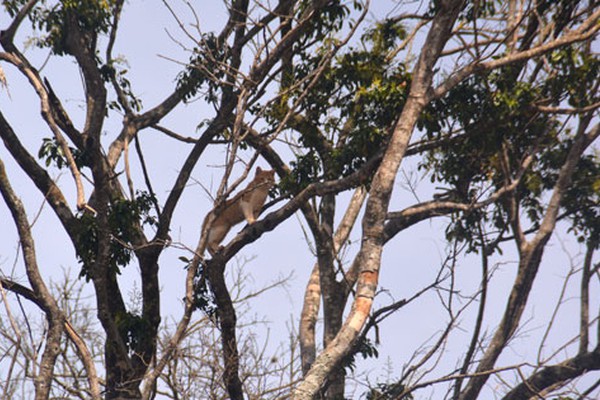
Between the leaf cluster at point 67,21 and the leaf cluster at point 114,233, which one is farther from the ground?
the leaf cluster at point 67,21

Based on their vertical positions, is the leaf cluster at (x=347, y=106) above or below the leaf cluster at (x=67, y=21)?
below

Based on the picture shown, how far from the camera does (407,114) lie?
358 inches

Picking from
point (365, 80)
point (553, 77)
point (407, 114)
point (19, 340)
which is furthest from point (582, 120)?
point (19, 340)

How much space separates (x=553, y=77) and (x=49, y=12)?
730 centimetres

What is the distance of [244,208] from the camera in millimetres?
11023

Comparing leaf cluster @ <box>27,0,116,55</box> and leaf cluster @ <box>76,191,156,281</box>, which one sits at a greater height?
leaf cluster @ <box>27,0,116,55</box>

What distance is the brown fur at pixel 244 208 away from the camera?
1102 cm

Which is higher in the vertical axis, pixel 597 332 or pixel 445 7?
pixel 445 7

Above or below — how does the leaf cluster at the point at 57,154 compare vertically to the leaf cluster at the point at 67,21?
below

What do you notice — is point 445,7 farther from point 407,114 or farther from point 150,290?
point 150,290

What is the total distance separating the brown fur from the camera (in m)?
11.0

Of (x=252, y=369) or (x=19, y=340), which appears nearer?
(x=19, y=340)

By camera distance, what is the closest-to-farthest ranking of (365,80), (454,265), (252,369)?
(252,369), (454,265), (365,80)

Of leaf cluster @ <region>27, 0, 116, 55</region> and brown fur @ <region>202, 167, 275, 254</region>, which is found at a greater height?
leaf cluster @ <region>27, 0, 116, 55</region>
